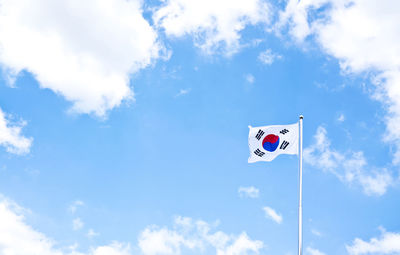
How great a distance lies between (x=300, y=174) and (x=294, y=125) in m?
3.75

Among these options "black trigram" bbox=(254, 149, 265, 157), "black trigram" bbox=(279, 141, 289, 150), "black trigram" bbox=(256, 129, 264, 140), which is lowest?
"black trigram" bbox=(254, 149, 265, 157)

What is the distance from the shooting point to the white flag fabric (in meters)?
27.2

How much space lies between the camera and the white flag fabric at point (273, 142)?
27203 millimetres

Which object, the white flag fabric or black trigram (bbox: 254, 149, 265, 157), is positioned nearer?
the white flag fabric

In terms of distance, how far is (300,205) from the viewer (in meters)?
24.5

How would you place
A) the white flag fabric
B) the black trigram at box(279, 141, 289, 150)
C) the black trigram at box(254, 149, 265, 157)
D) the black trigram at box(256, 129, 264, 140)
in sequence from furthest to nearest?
1. the black trigram at box(256, 129, 264, 140)
2. the black trigram at box(254, 149, 265, 157)
3. the black trigram at box(279, 141, 289, 150)
4. the white flag fabric

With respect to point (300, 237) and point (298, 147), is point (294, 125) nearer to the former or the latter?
point (298, 147)

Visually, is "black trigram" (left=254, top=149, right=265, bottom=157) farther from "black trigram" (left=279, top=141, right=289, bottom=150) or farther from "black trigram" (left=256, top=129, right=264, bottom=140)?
"black trigram" (left=279, top=141, right=289, bottom=150)

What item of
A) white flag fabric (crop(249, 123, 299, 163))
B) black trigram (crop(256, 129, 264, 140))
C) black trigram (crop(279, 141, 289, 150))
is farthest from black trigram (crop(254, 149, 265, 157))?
black trigram (crop(279, 141, 289, 150))

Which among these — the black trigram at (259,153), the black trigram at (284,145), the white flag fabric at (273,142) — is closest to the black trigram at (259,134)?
the white flag fabric at (273,142)

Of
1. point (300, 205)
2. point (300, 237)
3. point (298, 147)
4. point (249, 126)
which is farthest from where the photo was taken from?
point (249, 126)

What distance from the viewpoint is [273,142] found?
2761cm

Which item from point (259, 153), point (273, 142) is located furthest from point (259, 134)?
point (259, 153)

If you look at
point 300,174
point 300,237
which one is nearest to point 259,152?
point 300,174
